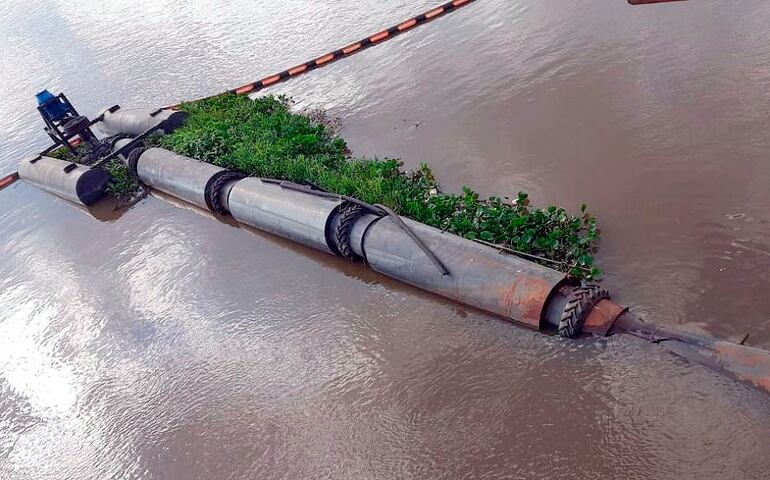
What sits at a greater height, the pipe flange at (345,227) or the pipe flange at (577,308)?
the pipe flange at (345,227)

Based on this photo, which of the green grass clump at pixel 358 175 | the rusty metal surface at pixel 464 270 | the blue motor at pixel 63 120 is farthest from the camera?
the blue motor at pixel 63 120

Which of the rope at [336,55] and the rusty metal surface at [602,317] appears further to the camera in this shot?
the rope at [336,55]

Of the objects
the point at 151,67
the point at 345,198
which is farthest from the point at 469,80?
the point at 151,67

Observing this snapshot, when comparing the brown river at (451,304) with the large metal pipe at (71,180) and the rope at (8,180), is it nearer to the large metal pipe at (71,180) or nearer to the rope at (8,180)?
the large metal pipe at (71,180)

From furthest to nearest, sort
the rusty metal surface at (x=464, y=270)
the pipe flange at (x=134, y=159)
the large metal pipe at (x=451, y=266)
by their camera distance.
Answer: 1. the pipe flange at (x=134, y=159)
2. the rusty metal surface at (x=464, y=270)
3. the large metal pipe at (x=451, y=266)

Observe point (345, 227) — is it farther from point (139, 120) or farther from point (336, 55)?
point (336, 55)

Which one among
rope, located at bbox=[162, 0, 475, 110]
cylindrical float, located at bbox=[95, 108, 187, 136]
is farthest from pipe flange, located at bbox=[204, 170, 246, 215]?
rope, located at bbox=[162, 0, 475, 110]

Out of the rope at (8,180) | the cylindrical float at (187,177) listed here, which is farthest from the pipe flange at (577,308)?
the rope at (8,180)
